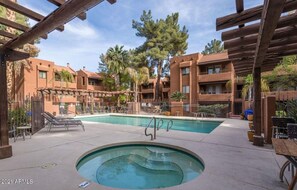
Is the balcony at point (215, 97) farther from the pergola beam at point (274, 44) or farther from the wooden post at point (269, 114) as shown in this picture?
the pergola beam at point (274, 44)

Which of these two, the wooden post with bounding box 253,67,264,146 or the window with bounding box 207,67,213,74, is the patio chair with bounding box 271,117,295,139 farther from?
the window with bounding box 207,67,213,74

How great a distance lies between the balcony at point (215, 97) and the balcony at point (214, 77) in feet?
6.52

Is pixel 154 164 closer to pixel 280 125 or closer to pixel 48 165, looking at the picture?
pixel 48 165

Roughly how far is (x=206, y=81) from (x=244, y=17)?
66.9 ft

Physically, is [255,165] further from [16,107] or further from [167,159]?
[16,107]

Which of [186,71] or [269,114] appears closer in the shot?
[269,114]

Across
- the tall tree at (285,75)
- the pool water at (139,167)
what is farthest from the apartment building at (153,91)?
the pool water at (139,167)

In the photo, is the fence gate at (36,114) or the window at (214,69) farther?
the window at (214,69)

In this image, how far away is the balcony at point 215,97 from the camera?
20.6 meters

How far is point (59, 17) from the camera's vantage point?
9.53 feet

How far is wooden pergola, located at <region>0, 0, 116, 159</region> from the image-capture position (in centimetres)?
261

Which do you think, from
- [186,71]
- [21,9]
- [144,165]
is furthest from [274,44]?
[186,71]

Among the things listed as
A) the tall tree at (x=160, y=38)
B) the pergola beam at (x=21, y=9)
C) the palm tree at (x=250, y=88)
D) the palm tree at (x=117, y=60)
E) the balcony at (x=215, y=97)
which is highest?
the tall tree at (x=160, y=38)

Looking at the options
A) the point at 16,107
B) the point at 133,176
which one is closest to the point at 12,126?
the point at 16,107
